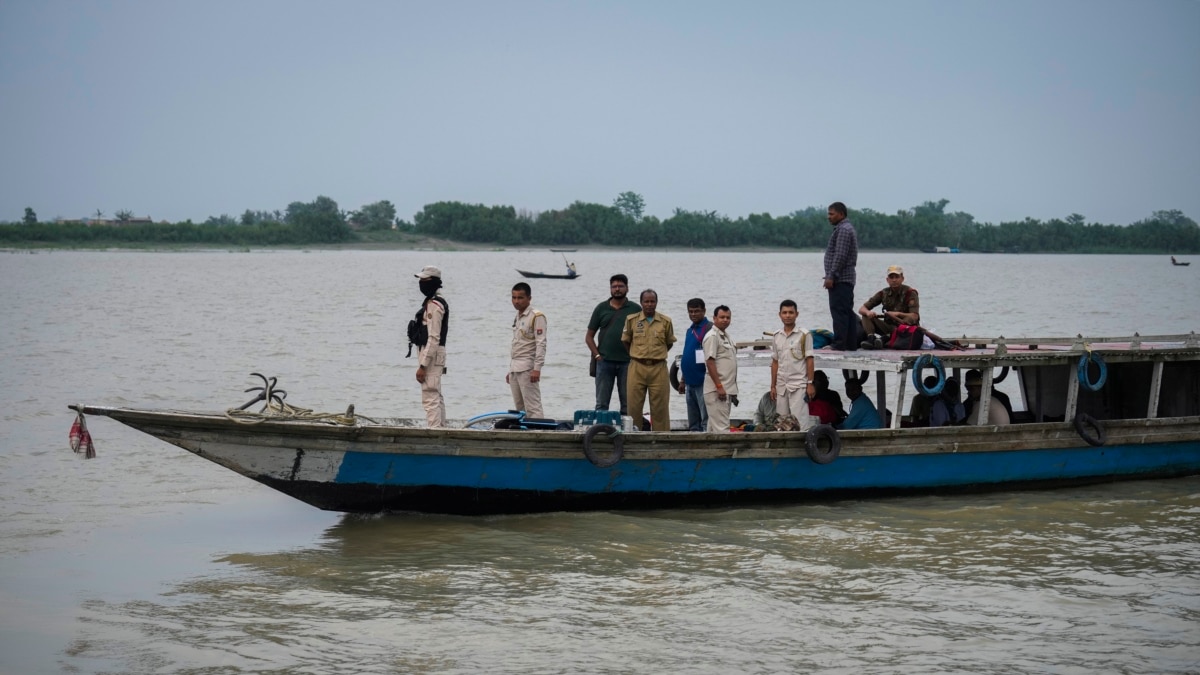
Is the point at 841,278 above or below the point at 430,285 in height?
above

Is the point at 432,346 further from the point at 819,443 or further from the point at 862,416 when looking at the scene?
the point at 862,416

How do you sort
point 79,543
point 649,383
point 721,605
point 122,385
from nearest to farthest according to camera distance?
1. point 721,605
2. point 79,543
3. point 649,383
4. point 122,385

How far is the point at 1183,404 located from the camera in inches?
514

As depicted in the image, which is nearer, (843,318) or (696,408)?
(843,318)

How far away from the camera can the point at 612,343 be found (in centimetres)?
1129

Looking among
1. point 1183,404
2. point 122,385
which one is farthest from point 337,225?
point 1183,404

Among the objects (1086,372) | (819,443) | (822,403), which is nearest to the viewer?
(819,443)

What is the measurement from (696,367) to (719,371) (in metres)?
0.29

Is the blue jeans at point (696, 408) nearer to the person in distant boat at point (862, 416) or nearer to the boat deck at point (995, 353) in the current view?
the boat deck at point (995, 353)

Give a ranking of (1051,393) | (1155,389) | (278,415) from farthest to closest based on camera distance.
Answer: (1051,393) < (1155,389) < (278,415)

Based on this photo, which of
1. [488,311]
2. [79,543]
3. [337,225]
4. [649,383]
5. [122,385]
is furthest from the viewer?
[337,225]

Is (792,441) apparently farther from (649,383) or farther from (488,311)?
(488,311)

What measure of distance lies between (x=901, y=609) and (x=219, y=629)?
461 cm

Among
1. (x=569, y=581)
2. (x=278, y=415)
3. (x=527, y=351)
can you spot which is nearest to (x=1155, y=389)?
(x=527, y=351)
